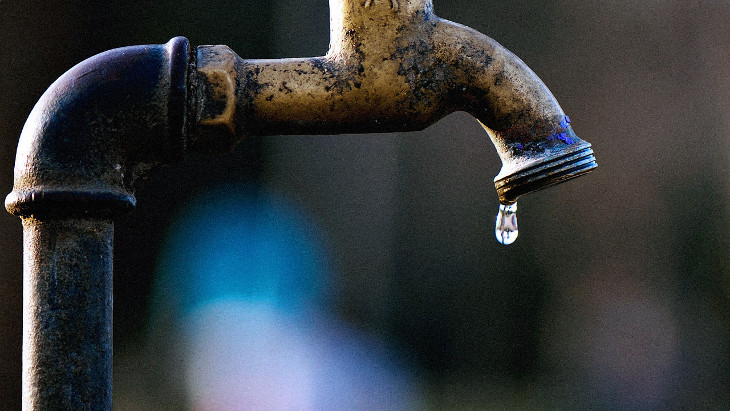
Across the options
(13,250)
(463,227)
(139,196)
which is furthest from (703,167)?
(13,250)

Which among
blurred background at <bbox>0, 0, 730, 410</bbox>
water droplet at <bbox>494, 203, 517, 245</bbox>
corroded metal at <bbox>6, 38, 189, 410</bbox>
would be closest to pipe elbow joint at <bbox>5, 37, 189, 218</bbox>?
corroded metal at <bbox>6, 38, 189, 410</bbox>

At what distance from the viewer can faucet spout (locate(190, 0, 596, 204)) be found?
68 centimetres

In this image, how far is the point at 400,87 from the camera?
69cm

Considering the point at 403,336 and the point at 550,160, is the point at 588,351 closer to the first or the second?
the point at 403,336

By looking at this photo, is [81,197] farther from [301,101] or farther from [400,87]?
[400,87]

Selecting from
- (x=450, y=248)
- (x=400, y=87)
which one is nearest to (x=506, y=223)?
(x=400, y=87)

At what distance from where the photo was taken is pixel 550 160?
669mm

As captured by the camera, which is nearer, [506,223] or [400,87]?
[400,87]

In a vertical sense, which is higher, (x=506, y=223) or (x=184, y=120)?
(x=184, y=120)

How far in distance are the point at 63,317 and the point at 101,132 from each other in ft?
0.65

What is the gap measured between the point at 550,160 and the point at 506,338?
73 cm

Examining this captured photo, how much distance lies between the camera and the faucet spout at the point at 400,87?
0.68m

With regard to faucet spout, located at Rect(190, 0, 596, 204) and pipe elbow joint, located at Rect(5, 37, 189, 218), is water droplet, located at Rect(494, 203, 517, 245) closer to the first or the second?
faucet spout, located at Rect(190, 0, 596, 204)

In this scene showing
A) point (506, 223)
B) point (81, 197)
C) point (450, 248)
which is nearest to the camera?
point (81, 197)
